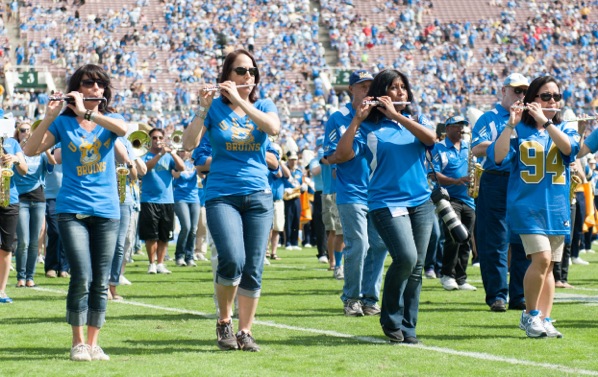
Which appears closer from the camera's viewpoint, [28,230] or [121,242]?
[121,242]

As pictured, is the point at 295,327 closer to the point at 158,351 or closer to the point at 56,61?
the point at 158,351

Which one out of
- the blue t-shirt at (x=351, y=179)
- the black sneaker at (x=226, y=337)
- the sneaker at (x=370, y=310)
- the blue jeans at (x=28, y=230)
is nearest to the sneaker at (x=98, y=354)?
the black sneaker at (x=226, y=337)

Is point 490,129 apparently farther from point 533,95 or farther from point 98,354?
point 98,354

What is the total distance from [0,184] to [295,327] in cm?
400

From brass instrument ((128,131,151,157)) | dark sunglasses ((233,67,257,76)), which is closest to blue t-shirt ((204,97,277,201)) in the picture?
dark sunglasses ((233,67,257,76))

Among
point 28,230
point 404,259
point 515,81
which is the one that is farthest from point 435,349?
point 28,230

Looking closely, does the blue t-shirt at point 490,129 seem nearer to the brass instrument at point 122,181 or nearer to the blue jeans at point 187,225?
the brass instrument at point 122,181

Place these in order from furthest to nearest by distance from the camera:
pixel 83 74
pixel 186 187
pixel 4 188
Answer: pixel 186 187 → pixel 4 188 → pixel 83 74

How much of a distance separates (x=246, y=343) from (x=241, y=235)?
0.75 m

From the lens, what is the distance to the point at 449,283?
13.2 metres

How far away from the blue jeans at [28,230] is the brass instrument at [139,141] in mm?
1999

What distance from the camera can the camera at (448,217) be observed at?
8.19m

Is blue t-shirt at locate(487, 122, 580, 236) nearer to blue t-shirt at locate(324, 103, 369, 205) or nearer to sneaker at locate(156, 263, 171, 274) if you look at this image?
blue t-shirt at locate(324, 103, 369, 205)

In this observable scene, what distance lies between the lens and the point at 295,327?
30.6 ft
